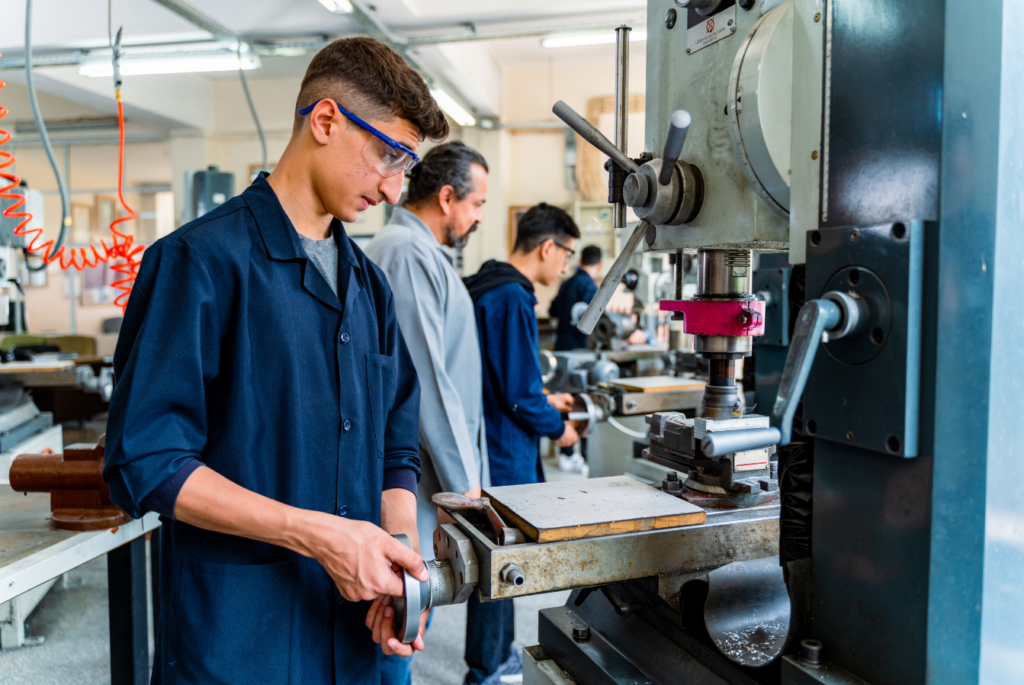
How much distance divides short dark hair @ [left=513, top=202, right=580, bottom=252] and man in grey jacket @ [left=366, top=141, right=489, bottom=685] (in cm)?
51

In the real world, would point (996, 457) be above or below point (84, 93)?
below

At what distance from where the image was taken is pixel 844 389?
591 mm

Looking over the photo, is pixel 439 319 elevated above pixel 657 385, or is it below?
above

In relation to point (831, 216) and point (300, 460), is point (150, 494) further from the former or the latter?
point (831, 216)

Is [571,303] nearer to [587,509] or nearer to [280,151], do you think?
[280,151]

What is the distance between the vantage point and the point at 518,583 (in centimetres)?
71

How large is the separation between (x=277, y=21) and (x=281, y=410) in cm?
455

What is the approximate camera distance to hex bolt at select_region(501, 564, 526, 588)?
700mm

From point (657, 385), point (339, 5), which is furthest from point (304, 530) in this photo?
point (339, 5)

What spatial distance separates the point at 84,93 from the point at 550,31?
379 centimetres

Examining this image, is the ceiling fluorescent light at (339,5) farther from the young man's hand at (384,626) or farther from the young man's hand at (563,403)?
the young man's hand at (384,626)

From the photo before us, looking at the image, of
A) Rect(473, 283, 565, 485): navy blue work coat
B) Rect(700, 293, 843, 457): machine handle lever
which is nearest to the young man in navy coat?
Rect(700, 293, 843, 457): machine handle lever

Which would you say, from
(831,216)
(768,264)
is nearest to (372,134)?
(831,216)

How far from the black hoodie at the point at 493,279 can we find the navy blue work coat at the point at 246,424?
1.04m
